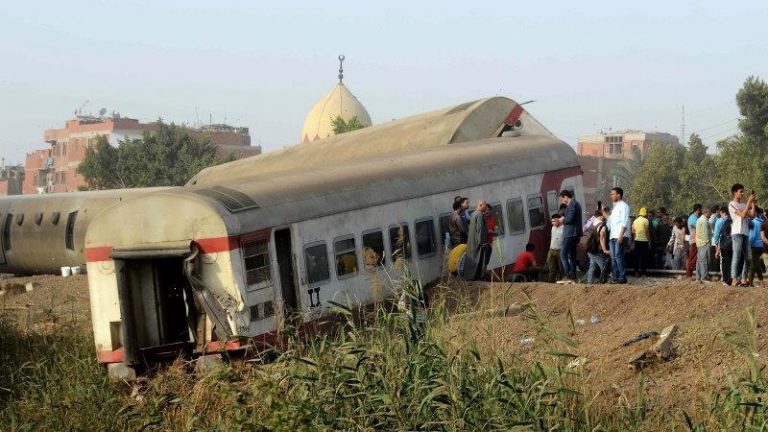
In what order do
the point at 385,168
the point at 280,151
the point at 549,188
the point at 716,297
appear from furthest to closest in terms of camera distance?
the point at 280,151 < the point at 549,188 < the point at 385,168 < the point at 716,297

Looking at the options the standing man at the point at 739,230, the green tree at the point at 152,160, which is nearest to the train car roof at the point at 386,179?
the standing man at the point at 739,230

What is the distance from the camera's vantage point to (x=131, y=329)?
16.0 m

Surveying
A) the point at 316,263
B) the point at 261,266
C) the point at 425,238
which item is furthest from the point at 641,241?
the point at 261,266

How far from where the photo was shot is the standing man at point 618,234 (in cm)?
1917

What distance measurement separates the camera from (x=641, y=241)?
21.9 meters

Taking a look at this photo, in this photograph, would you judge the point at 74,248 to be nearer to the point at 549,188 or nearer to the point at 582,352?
the point at 549,188

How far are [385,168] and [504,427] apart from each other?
32.3 feet

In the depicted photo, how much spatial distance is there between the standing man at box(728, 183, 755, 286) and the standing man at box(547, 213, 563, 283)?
3009 mm

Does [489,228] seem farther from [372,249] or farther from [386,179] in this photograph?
[372,249]

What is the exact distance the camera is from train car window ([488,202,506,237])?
2028 centimetres

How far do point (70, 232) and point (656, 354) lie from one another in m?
23.4

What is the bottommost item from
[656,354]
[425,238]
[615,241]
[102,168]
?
[656,354]

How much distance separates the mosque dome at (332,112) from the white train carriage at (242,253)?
75170 millimetres

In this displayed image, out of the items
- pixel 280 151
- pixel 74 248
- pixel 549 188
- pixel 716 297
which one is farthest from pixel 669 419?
pixel 74 248
